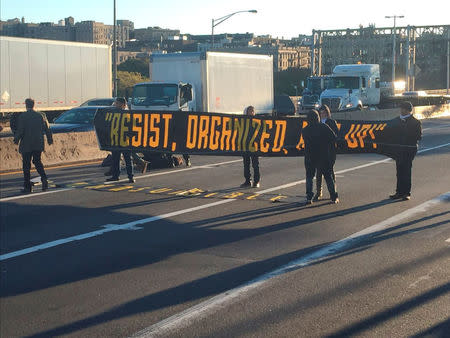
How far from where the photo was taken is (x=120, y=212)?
12.8 m

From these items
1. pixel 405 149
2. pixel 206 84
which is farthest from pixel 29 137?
pixel 206 84

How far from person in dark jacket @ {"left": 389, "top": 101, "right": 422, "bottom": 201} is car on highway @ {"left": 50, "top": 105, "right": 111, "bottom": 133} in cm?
1189

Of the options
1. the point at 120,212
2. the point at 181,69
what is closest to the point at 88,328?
the point at 120,212

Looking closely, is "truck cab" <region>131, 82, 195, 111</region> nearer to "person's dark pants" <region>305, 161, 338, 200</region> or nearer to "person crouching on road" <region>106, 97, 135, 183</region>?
"person crouching on road" <region>106, 97, 135, 183</region>

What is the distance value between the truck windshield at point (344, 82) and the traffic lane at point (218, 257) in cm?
3443

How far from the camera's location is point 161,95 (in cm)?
2895

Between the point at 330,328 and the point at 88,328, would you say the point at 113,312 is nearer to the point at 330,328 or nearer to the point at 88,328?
the point at 88,328

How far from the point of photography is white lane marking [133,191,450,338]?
6629mm

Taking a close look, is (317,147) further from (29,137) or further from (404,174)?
(29,137)

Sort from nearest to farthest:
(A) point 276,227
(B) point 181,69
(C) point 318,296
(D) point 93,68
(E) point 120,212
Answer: (C) point 318,296
(A) point 276,227
(E) point 120,212
(B) point 181,69
(D) point 93,68

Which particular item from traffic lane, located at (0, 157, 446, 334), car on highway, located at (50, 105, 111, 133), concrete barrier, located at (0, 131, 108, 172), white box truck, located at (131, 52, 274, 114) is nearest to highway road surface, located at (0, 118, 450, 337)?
traffic lane, located at (0, 157, 446, 334)

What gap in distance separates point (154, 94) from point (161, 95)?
0.27m

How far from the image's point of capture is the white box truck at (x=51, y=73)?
114 ft

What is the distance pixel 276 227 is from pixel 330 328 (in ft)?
16.2
